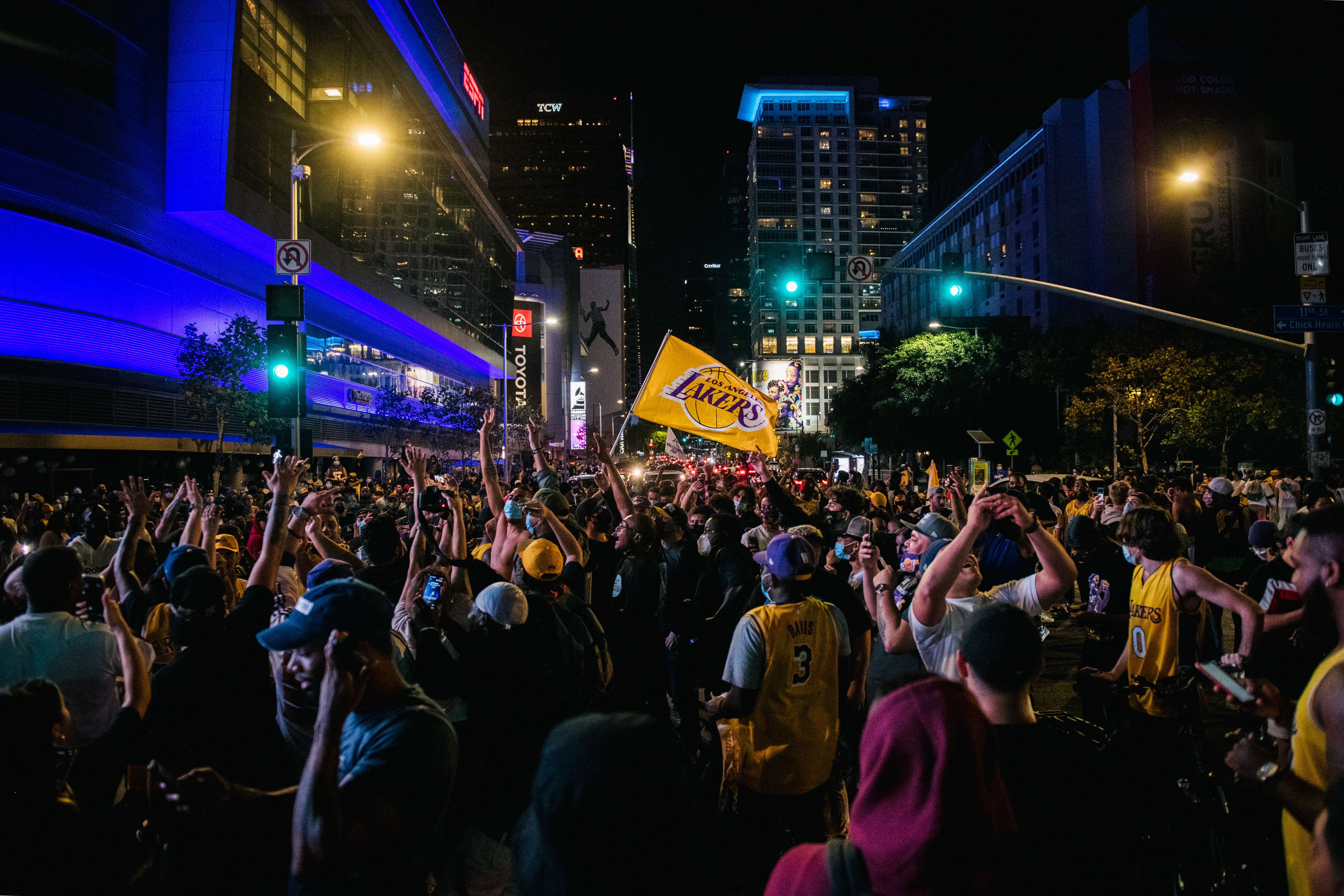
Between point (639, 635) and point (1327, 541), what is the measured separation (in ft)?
14.4

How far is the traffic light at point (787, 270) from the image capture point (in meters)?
14.8

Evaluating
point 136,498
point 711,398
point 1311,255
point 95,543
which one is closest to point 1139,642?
point 136,498

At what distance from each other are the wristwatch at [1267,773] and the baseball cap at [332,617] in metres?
2.44

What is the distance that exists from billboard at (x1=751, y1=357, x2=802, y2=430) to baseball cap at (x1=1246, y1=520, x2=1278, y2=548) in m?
5.99

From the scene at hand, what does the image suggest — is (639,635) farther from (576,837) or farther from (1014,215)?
(1014,215)

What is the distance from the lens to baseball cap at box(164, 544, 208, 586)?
452cm

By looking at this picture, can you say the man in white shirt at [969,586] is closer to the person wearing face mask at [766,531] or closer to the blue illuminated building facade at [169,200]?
the person wearing face mask at [766,531]

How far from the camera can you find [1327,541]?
283 centimetres

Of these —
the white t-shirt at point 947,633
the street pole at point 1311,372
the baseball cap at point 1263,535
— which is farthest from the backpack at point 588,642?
the street pole at point 1311,372

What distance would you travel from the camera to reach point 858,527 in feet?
22.0

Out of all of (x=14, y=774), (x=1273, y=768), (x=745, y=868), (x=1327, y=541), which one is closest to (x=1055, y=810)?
(x=1273, y=768)

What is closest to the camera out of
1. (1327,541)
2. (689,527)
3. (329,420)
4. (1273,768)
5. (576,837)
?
(576,837)

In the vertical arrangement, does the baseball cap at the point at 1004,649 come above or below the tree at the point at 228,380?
below

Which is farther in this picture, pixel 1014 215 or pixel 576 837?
pixel 1014 215
